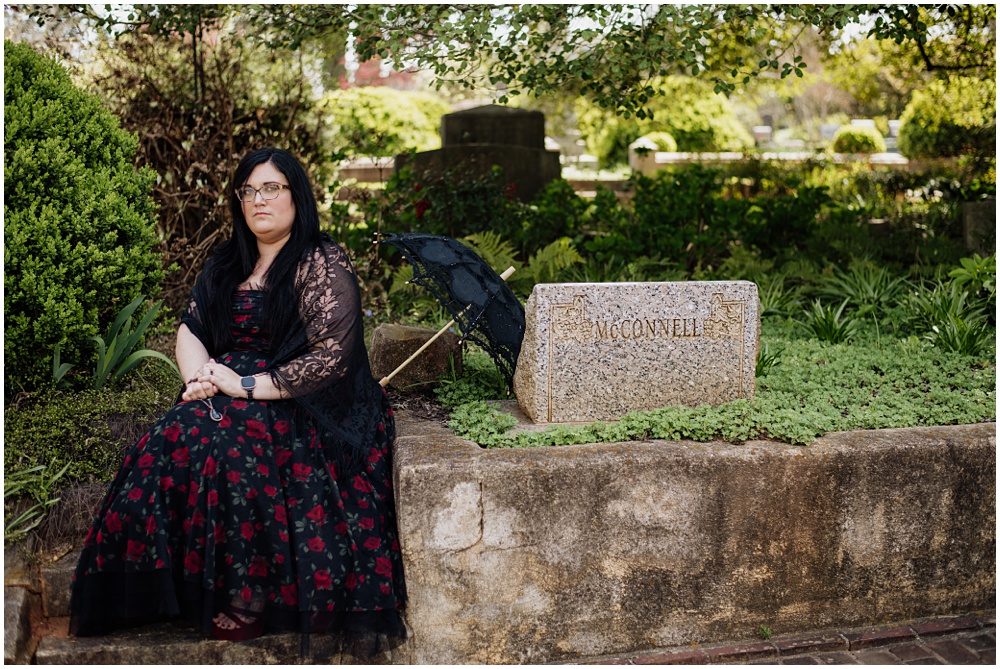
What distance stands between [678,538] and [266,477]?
60.0 inches

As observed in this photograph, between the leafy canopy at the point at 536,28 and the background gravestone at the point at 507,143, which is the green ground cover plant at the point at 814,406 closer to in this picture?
the leafy canopy at the point at 536,28

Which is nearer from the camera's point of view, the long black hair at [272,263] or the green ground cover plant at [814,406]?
the long black hair at [272,263]

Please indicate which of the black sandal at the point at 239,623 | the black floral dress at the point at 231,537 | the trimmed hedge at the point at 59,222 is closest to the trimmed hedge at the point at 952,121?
the trimmed hedge at the point at 59,222

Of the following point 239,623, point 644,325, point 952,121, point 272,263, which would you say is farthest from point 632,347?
point 952,121

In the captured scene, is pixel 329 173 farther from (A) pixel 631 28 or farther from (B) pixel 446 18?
(A) pixel 631 28

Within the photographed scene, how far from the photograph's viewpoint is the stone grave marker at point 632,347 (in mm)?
3607

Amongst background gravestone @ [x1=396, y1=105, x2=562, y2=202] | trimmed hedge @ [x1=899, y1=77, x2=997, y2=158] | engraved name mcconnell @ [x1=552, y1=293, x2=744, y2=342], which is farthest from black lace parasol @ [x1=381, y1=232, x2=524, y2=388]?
trimmed hedge @ [x1=899, y1=77, x2=997, y2=158]

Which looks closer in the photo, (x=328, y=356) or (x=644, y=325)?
(x=328, y=356)

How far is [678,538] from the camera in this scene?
332 centimetres

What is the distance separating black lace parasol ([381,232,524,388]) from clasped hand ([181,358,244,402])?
0.85m

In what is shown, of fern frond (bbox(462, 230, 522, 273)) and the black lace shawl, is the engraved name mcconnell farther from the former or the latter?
fern frond (bbox(462, 230, 522, 273))

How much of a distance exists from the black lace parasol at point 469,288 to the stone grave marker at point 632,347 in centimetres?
9

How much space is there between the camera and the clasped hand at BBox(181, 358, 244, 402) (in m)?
3.16

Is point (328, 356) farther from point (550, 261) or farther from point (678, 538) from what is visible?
point (550, 261)
